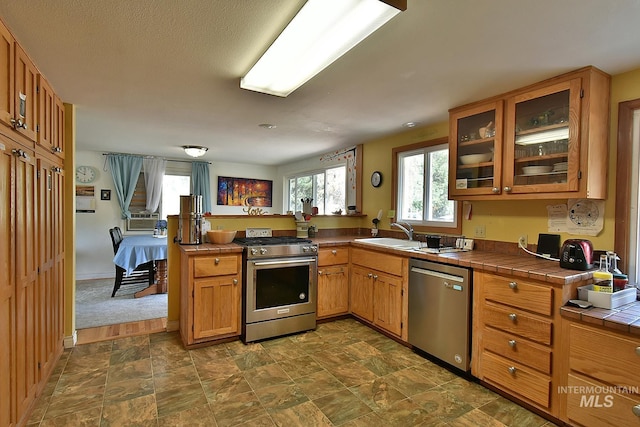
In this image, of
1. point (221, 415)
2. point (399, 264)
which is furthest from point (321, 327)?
point (221, 415)

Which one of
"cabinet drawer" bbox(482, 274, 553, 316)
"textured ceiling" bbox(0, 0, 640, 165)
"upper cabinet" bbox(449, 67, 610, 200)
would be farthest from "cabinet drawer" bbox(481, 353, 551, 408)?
"textured ceiling" bbox(0, 0, 640, 165)

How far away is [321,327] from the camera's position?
3375 mm

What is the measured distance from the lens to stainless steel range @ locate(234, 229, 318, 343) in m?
2.94

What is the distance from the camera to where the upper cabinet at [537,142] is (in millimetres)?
2059

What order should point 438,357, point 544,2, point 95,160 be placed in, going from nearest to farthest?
point 544,2, point 438,357, point 95,160

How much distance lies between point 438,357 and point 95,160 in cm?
603

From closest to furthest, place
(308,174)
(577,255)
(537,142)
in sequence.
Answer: (577,255) < (537,142) < (308,174)

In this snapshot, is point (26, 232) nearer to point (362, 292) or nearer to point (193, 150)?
point (362, 292)

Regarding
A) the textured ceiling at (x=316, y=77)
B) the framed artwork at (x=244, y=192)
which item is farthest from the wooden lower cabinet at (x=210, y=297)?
the framed artwork at (x=244, y=192)

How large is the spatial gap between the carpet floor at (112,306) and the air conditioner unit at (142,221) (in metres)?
1.18

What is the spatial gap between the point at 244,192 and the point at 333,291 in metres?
4.10

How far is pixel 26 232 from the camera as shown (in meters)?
1.83

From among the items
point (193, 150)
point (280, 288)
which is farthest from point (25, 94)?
point (193, 150)

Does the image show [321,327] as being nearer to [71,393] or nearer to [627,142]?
[71,393]
